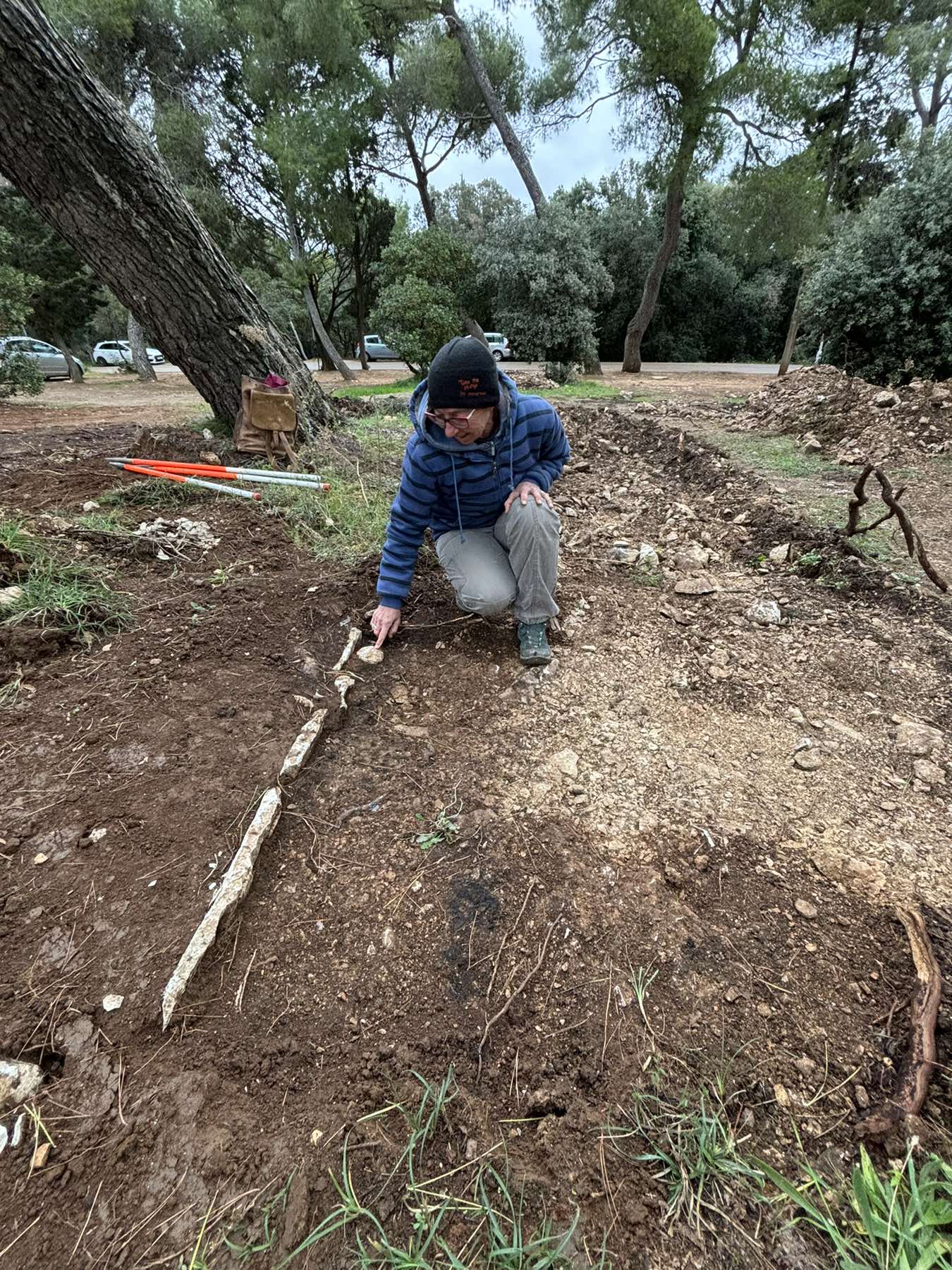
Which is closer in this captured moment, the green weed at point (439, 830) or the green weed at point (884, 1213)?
the green weed at point (884, 1213)

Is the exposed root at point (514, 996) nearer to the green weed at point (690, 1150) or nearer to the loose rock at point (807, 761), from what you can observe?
→ the green weed at point (690, 1150)

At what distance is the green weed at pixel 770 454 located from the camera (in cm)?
432

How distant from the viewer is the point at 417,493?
7.07ft

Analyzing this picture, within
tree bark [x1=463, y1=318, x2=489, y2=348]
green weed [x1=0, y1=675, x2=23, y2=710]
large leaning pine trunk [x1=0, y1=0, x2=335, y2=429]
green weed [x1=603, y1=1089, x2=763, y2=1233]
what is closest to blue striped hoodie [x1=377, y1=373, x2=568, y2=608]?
green weed [x1=0, y1=675, x2=23, y2=710]

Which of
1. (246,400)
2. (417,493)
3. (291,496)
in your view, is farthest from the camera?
(246,400)

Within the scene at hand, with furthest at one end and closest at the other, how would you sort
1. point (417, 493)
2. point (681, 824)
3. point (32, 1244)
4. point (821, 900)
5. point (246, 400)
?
point (246, 400)
point (417, 493)
point (681, 824)
point (821, 900)
point (32, 1244)

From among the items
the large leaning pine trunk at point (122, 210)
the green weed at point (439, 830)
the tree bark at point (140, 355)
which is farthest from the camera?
the tree bark at point (140, 355)

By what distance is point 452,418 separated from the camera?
75.7 inches

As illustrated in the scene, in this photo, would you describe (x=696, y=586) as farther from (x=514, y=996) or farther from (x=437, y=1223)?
(x=437, y=1223)

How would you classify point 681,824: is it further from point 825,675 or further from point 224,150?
point 224,150

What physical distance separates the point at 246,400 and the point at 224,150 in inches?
570

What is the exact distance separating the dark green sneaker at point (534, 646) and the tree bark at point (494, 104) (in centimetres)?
1260

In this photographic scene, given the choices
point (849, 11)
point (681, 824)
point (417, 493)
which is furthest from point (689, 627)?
point (849, 11)

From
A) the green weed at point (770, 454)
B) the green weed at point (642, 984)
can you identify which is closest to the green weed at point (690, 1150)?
the green weed at point (642, 984)
